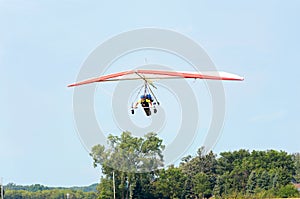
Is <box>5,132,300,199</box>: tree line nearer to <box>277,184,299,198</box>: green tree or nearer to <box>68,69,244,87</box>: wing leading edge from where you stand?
<box>277,184,299,198</box>: green tree

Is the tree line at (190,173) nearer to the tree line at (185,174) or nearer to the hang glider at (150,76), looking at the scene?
the tree line at (185,174)

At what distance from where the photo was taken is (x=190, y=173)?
83750 mm

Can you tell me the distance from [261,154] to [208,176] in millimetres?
7419

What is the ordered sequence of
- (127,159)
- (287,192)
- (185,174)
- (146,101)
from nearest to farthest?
(146,101), (127,159), (287,192), (185,174)

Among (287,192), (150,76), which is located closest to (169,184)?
(287,192)

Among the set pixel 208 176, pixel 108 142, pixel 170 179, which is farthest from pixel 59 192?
pixel 108 142

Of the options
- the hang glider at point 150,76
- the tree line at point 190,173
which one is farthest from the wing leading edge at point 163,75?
the tree line at point 190,173

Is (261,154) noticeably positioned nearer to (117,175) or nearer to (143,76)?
(117,175)

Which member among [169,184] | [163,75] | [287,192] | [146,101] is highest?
[169,184]

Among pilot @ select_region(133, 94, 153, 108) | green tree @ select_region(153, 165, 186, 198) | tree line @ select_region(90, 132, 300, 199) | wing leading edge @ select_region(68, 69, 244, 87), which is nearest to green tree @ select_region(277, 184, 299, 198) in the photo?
tree line @ select_region(90, 132, 300, 199)

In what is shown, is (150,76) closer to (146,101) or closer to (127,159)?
(146,101)

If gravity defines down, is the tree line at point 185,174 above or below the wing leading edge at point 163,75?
above

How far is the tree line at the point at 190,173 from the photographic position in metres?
58.2

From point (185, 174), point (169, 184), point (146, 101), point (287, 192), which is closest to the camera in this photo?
point (146, 101)
